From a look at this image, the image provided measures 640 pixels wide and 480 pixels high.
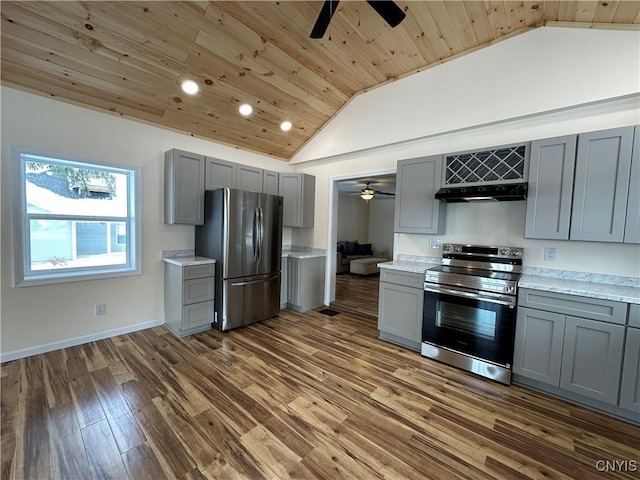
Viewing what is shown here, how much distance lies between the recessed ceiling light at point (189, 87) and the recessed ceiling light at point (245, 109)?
597mm

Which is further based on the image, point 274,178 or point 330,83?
point 274,178

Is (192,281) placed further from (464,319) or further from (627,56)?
(627,56)

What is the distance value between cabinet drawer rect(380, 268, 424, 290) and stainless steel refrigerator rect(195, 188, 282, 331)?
1.62 m

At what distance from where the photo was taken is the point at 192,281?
3264mm

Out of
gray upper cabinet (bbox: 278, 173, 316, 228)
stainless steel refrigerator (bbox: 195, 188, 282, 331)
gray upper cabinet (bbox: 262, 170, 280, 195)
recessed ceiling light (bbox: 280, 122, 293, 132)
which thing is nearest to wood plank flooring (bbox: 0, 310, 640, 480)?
stainless steel refrigerator (bbox: 195, 188, 282, 331)

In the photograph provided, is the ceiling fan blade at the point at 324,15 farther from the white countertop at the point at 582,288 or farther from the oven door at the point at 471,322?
the white countertop at the point at 582,288

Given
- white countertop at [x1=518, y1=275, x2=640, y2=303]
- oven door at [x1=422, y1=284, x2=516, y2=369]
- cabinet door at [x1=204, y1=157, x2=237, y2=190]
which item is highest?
cabinet door at [x1=204, y1=157, x2=237, y2=190]

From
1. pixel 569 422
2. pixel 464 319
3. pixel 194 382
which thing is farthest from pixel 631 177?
pixel 194 382

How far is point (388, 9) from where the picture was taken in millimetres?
1819

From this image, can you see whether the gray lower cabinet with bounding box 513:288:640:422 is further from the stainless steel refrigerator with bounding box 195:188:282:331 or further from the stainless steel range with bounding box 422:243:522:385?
the stainless steel refrigerator with bounding box 195:188:282:331

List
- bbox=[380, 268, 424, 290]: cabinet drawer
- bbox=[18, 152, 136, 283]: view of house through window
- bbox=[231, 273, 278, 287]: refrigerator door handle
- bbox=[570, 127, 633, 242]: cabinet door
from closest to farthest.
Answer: bbox=[570, 127, 633, 242]: cabinet door < bbox=[18, 152, 136, 283]: view of house through window < bbox=[380, 268, 424, 290]: cabinet drawer < bbox=[231, 273, 278, 287]: refrigerator door handle

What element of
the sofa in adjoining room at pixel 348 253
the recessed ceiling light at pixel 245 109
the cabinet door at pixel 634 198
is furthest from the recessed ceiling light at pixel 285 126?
the sofa in adjoining room at pixel 348 253

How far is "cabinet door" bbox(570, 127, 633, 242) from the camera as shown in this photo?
6.89 ft

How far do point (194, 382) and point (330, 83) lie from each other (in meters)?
3.95
